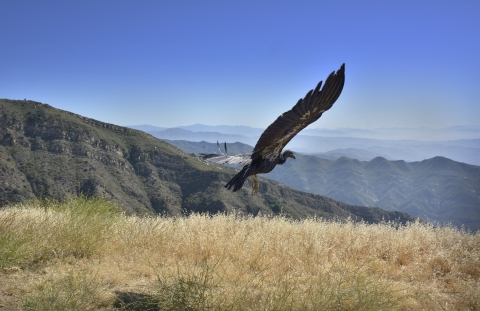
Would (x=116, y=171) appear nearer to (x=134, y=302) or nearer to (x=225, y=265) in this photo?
(x=225, y=265)

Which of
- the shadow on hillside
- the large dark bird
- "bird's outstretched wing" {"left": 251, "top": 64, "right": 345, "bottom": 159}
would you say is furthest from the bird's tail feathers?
the shadow on hillside

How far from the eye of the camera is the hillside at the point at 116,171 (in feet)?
162

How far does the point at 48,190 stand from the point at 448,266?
48.9m

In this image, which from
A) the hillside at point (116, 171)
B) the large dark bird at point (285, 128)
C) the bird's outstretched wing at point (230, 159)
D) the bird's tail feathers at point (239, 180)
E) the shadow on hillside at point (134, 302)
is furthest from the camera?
the hillside at point (116, 171)

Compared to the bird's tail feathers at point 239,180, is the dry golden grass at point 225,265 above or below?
below

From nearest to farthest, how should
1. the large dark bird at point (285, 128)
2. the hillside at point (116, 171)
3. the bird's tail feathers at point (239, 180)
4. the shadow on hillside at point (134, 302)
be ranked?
the shadow on hillside at point (134, 302), the large dark bird at point (285, 128), the bird's tail feathers at point (239, 180), the hillside at point (116, 171)

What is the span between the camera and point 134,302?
3.42 metres

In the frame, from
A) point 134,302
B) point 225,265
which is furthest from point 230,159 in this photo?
point 134,302

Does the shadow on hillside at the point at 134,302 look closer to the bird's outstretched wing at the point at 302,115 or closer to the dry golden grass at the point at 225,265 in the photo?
the dry golden grass at the point at 225,265

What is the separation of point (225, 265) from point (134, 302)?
1801mm

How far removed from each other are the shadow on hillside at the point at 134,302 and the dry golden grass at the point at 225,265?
0.05 feet

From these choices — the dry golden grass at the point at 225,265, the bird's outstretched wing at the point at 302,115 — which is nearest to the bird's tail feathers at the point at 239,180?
the bird's outstretched wing at the point at 302,115

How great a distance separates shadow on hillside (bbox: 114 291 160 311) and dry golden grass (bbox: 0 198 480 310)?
0.02 metres

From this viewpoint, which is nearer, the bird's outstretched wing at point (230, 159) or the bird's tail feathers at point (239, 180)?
the bird's tail feathers at point (239, 180)
